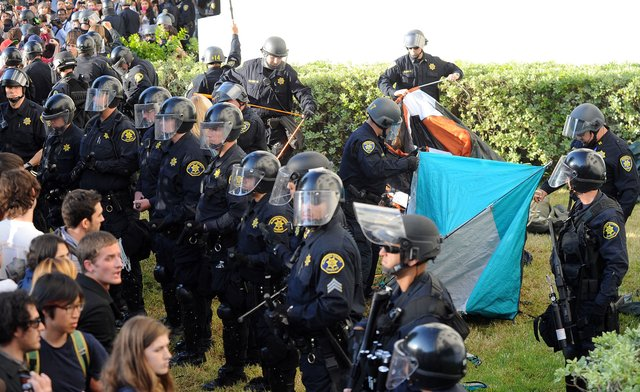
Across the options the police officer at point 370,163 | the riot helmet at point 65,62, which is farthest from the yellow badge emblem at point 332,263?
the riot helmet at point 65,62

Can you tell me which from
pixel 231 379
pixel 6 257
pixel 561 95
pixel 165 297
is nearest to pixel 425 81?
pixel 561 95

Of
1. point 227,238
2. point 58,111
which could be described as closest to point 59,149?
→ point 58,111

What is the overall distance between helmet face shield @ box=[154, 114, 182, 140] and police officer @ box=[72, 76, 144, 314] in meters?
0.87

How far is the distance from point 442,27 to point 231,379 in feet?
37.9

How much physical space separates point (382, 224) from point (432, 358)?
1.26 meters

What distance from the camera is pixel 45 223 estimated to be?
1092 cm

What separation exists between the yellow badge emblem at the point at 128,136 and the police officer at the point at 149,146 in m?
0.13

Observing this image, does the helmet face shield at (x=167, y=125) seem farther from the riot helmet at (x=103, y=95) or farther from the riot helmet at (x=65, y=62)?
the riot helmet at (x=65, y=62)

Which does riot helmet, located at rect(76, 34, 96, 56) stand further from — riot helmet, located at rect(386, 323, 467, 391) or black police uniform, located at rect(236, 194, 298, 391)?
riot helmet, located at rect(386, 323, 467, 391)

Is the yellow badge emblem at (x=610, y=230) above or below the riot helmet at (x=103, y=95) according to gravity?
below

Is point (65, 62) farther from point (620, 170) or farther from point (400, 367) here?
point (400, 367)

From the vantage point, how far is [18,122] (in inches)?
435

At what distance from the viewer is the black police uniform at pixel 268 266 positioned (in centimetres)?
718

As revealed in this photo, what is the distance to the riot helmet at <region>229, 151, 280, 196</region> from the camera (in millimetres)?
7332
